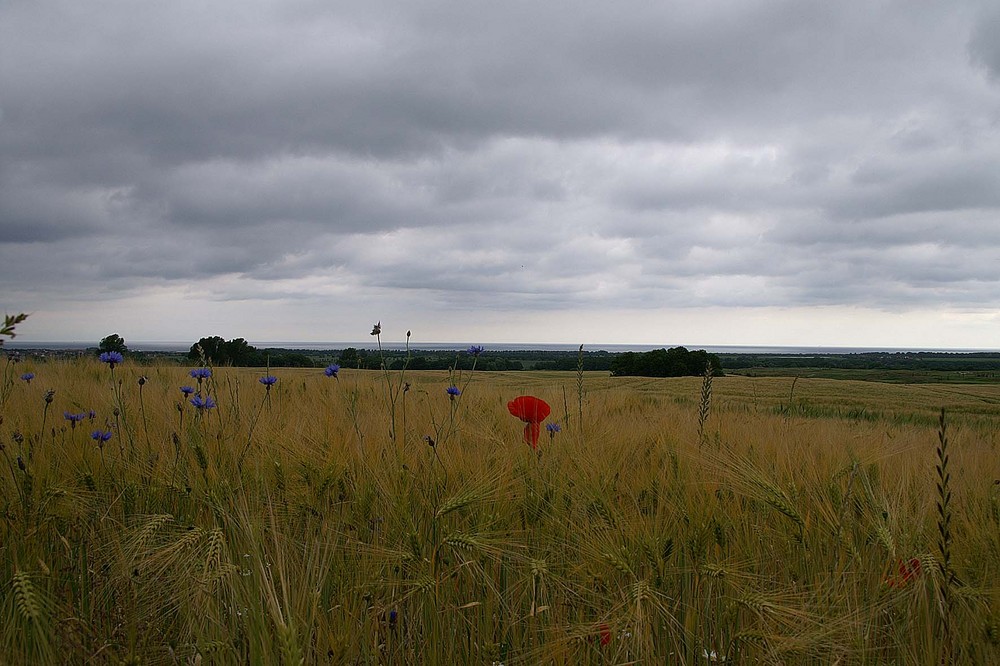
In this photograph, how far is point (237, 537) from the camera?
1598 millimetres

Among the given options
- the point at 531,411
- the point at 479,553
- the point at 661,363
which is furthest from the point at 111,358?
the point at 661,363

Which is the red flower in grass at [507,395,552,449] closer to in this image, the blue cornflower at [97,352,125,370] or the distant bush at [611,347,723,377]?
the blue cornflower at [97,352,125,370]

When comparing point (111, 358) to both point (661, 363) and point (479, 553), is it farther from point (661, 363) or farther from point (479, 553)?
point (661, 363)

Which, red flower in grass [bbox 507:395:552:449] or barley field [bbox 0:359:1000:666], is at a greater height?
red flower in grass [bbox 507:395:552:449]

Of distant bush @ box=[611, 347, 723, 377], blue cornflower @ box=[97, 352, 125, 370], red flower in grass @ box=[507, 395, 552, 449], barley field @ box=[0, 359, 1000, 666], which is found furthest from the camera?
distant bush @ box=[611, 347, 723, 377]

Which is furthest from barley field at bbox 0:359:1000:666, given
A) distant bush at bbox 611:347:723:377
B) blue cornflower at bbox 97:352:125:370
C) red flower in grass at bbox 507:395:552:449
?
distant bush at bbox 611:347:723:377

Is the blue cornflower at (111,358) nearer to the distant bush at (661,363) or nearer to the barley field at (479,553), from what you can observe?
the barley field at (479,553)

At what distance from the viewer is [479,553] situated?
1.90 m

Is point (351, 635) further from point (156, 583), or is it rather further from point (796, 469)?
point (796, 469)

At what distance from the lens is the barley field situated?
138cm

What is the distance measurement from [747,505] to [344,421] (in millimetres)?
2090

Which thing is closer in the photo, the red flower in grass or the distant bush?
the red flower in grass

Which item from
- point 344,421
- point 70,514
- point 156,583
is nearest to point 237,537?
point 156,583

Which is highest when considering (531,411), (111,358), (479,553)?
(111,358)
